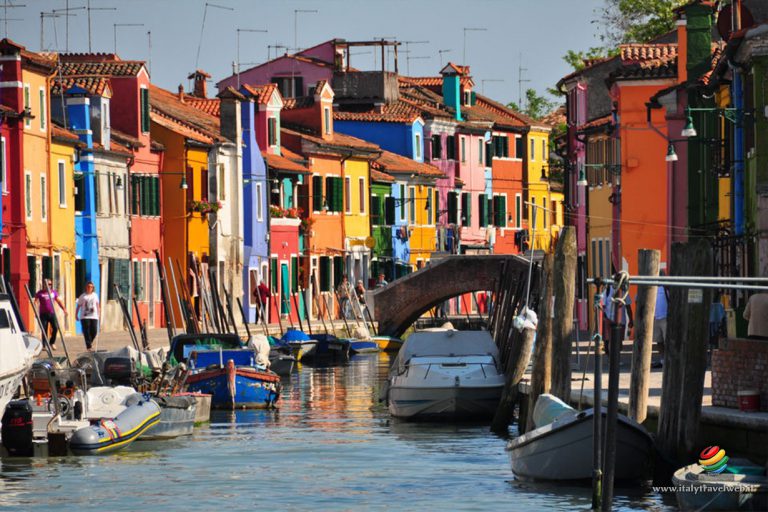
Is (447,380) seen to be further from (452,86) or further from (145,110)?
(452,86)

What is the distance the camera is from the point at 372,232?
78375 millimetres

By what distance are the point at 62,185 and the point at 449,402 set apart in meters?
20.5

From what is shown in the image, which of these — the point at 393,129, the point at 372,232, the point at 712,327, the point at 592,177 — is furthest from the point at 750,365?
the point at 393,129

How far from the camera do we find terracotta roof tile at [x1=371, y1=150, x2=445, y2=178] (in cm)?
8012

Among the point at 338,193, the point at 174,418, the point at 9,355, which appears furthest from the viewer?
the point at 338,193

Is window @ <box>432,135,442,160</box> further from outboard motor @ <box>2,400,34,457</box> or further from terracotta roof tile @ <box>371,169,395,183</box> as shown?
→ outboard motor @ <box>2,400,34,457</box>

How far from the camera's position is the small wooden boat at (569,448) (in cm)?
2262

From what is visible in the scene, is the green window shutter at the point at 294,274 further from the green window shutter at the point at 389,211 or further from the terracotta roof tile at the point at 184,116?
the green window shutter at the point at 389,211

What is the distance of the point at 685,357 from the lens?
22109 millimetres

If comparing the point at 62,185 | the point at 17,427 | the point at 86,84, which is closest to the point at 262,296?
the point at 86,84

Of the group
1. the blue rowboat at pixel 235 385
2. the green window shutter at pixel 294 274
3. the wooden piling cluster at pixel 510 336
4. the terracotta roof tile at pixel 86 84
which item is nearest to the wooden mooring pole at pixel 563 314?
the wooden piling cluster at pixel 510 336

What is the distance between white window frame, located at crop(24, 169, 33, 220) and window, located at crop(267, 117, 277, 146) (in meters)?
20.7

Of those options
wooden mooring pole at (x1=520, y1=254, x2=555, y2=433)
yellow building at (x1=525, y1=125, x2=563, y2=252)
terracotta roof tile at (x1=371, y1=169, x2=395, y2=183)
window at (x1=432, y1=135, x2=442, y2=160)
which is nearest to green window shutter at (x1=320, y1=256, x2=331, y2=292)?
terracotta roof tile at (x1=371, y1=169, x2=395, y2=183)

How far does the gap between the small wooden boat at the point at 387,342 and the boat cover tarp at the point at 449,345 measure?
70.8ft
